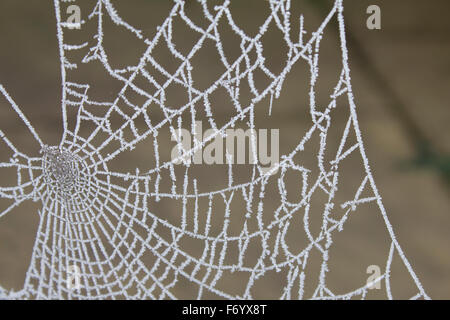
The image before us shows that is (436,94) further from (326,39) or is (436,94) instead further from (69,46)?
(69,46)

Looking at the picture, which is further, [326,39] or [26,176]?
[26,176]

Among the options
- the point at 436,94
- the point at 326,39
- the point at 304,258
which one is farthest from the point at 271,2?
the point at 304,258

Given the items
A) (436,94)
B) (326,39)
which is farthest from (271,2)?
(436,94)
